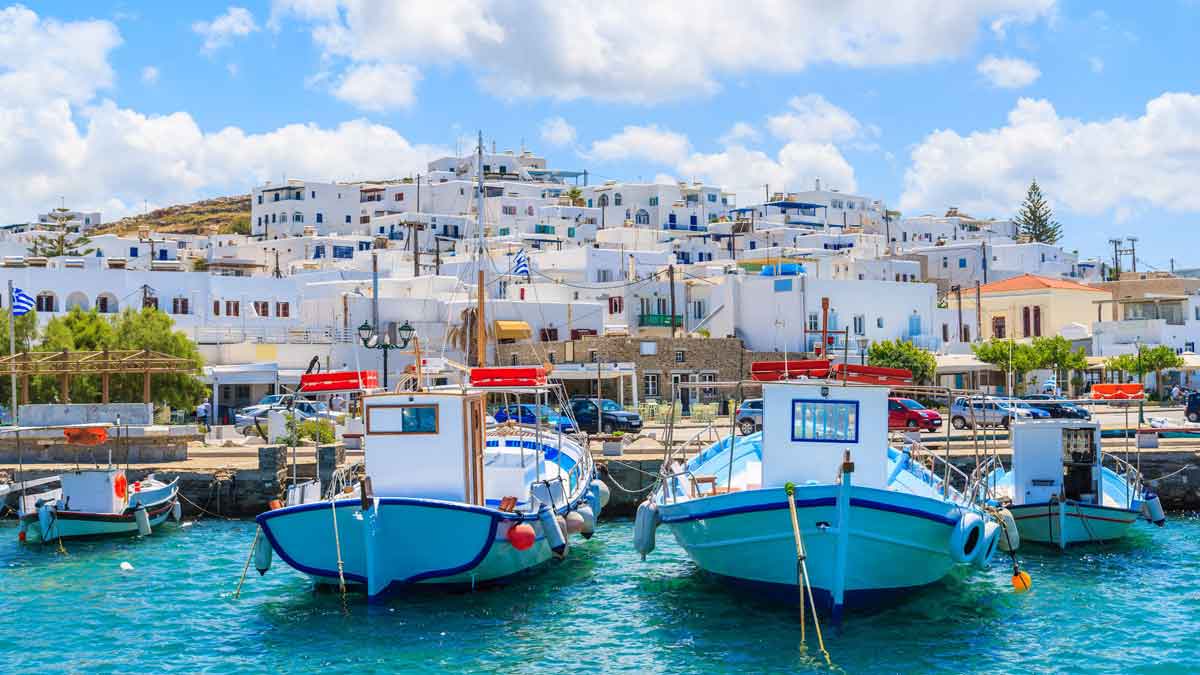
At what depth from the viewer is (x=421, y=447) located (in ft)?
72.9

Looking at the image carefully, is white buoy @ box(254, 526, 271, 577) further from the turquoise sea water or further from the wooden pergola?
the wooden pergola

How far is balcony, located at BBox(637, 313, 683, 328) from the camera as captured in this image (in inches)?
2544

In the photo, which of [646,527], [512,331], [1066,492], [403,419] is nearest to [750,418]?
[1066,492]

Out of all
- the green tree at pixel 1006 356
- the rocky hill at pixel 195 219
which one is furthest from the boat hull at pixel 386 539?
the rocky hill at pixel 195 219

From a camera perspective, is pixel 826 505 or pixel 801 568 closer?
pixel 801 568

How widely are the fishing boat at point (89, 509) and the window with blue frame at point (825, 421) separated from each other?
14.5 metres

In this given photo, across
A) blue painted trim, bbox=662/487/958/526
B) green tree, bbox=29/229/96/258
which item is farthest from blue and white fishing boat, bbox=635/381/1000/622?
green tree, bbox=29/229/96/258

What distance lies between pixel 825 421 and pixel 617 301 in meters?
45.4

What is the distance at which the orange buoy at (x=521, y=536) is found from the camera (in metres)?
21.3

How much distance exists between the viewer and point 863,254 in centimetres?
9019

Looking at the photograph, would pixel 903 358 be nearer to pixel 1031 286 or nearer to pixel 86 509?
pixel 1031 286

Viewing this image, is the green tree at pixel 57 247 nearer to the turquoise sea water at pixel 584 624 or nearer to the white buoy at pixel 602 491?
the white buoy at pixel 602 491

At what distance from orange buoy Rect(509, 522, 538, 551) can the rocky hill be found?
129943 mm

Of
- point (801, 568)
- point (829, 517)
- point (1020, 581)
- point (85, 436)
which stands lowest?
point (1020, 581)
